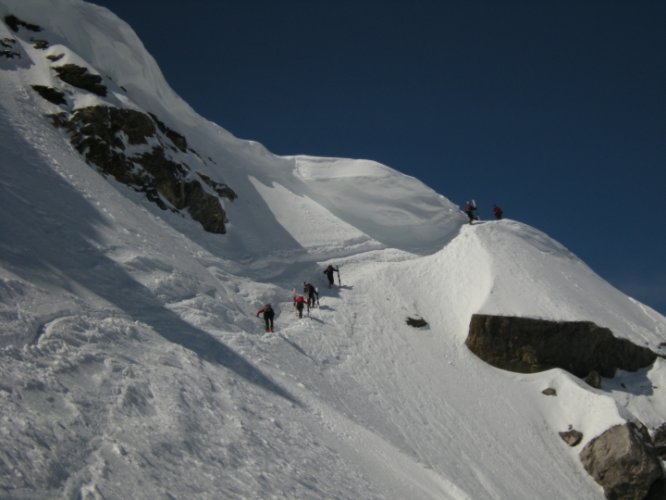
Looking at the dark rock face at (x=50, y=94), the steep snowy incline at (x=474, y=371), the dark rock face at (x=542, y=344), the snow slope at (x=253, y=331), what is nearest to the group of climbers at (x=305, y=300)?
the snow slope at (x=253, y=331)

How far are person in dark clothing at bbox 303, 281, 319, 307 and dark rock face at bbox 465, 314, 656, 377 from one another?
7.90 meters

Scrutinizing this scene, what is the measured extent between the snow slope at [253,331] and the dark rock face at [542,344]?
2.22ft

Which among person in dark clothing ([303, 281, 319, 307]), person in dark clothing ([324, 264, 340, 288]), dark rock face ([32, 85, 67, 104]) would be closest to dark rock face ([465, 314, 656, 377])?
person in dark clothing ([324, 264, 340, 288])

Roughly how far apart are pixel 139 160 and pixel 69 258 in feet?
41.1

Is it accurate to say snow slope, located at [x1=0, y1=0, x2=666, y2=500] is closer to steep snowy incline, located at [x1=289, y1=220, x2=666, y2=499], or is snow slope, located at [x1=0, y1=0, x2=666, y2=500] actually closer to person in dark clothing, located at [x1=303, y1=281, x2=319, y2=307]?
steep snowy incline, located at [x1=289, y1=220, x2=666, y2=499]

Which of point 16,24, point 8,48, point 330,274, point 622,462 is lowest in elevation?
point 622,462

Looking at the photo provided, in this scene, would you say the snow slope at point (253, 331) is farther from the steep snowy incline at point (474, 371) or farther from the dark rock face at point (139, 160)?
the dark rock face at point (139, 160)

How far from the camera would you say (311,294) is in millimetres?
23625

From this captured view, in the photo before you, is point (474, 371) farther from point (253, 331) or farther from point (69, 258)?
point (69, 258)

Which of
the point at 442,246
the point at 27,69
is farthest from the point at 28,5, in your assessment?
the point at 442,246

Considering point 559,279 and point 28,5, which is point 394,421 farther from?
point 28,5

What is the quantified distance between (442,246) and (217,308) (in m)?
20.9

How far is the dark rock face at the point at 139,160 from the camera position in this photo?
83.7 ft

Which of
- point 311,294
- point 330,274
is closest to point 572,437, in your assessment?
point 311,294
